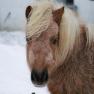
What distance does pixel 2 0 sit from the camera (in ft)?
10.5

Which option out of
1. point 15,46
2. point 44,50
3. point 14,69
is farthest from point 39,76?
point 15,46

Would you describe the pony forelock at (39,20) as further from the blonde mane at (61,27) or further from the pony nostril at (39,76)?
the pony nostril at (39,76)

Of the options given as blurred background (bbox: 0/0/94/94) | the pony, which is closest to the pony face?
the pony

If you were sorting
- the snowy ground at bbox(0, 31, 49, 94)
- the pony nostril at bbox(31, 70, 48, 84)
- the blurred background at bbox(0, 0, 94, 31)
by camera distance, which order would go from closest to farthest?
the pony nostril at bbox(31, 70, 48, 84) → the snowy ground at bbox(0, 31, 49, 94) → the blurred background at bbox(0, 0, 94, 31)

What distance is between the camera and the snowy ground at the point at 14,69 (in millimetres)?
1840

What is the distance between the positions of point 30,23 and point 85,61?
0.79ft

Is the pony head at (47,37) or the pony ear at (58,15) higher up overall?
the pony ear at (58,15)

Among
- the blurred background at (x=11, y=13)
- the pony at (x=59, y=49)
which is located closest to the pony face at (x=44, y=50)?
the pony at (x=59, y=49)

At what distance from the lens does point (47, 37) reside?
0.96 meters

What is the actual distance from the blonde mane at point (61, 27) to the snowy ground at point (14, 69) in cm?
59

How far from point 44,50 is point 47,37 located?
46mm

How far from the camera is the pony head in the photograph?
0.93 meters

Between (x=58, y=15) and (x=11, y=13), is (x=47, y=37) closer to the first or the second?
(x=58, y=15)

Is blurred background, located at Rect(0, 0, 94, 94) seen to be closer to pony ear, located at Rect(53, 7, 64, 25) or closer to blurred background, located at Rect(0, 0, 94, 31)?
blurred background, located at Rect(0, 0, 94, 31)
